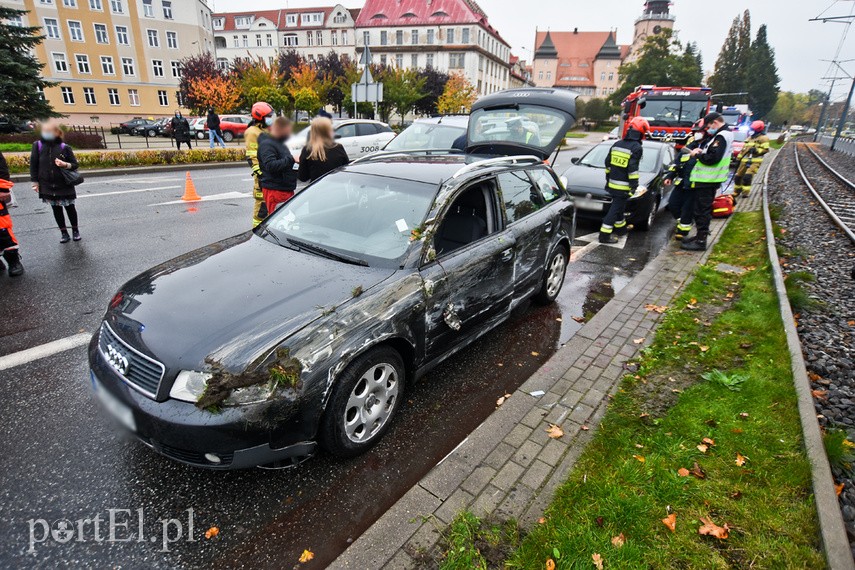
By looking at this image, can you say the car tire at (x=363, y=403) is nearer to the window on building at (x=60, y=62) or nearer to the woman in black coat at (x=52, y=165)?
the woman in black coat at (x=52, y=165)

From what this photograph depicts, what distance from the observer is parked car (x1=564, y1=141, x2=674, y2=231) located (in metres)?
8.73

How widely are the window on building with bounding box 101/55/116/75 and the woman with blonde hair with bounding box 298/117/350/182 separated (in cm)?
5705

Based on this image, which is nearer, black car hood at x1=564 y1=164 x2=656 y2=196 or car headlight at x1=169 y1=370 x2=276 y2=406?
car headlight at x1=169 y1=370 x2=276 y2=406

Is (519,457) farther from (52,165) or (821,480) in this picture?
(52,165)

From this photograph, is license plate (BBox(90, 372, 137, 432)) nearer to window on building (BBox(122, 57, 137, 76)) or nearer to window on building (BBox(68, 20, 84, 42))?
window on building (BBox(122, 57, 137, 76))

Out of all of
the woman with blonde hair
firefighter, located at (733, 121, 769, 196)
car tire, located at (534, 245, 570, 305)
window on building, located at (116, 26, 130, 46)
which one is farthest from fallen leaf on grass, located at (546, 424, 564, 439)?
window on building, located at (116, 26, 130, 46)

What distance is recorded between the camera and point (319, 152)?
19.8ft

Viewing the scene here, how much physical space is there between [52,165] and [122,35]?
56.1 meters

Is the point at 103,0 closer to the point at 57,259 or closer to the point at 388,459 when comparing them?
the point at 57,259

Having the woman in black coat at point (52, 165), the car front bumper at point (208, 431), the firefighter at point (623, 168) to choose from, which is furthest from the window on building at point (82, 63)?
the car front bumper at point (208, 431)

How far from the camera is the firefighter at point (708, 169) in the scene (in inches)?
285

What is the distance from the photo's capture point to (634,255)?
25.4 ft

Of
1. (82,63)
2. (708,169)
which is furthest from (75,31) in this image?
(708,169)

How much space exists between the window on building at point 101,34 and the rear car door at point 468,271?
200 ft
